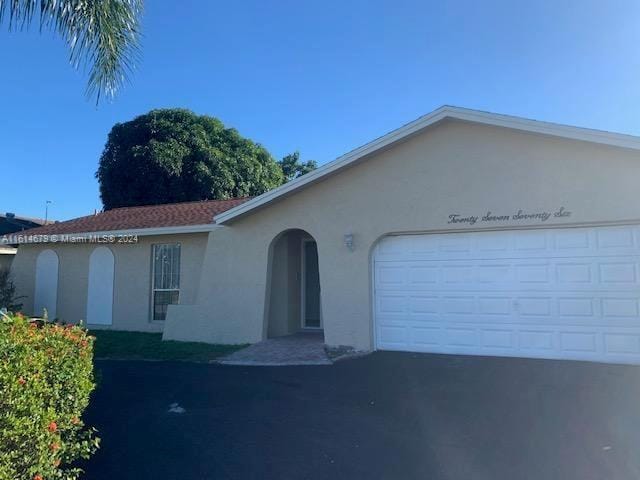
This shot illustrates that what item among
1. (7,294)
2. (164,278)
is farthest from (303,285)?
(7,294)

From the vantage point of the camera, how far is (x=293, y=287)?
43.7 feet

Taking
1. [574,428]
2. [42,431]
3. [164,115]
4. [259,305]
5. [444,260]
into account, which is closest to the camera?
[42,431]

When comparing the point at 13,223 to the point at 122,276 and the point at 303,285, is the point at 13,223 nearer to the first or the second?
the point at 122,276

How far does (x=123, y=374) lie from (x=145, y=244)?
6059mm

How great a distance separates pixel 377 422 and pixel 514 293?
4647mm

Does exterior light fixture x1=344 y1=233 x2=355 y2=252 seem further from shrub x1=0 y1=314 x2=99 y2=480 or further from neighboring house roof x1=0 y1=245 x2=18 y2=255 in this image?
neighboring house roof x1=0 y1=245 x2=18 y2=255

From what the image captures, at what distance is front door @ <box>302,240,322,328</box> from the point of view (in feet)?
44.8

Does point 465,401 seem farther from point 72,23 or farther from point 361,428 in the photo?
point 72,23

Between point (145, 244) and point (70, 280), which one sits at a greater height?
point (145, 244)

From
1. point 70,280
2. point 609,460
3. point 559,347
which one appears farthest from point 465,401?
point 70,280

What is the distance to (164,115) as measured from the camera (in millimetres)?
28859
